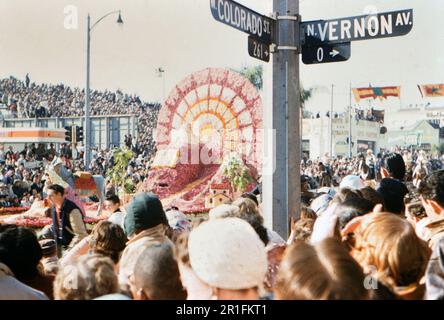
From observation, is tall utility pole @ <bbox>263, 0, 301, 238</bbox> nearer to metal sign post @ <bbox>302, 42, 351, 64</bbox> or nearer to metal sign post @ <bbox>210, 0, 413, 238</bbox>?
metal sign post @ <bbox>210, 0, 413, 238</bbox>

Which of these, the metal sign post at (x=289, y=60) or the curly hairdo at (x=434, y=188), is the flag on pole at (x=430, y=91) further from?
the curly hairdo at (x=434, y=188)

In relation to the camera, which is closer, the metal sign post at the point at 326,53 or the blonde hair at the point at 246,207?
the blonde hair at the point at 246,207

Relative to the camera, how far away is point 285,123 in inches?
172

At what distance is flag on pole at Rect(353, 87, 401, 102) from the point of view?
111 ft

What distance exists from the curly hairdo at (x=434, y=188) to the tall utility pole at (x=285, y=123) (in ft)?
4.33

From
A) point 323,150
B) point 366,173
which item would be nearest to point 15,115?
point 323,150

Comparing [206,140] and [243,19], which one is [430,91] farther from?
[243,19]

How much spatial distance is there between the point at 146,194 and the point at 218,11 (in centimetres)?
136

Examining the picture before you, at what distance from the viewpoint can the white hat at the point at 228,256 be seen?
210cm

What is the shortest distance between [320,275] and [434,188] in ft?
5.49

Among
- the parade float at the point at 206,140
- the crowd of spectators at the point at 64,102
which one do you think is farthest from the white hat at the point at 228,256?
the crowd of spectators at the point at 64,102

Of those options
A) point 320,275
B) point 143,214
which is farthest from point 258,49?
point 320,275

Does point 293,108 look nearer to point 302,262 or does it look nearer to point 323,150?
point 302,262

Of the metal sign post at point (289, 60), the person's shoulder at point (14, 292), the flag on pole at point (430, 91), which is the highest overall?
the flag on pole at point (430, 91)
